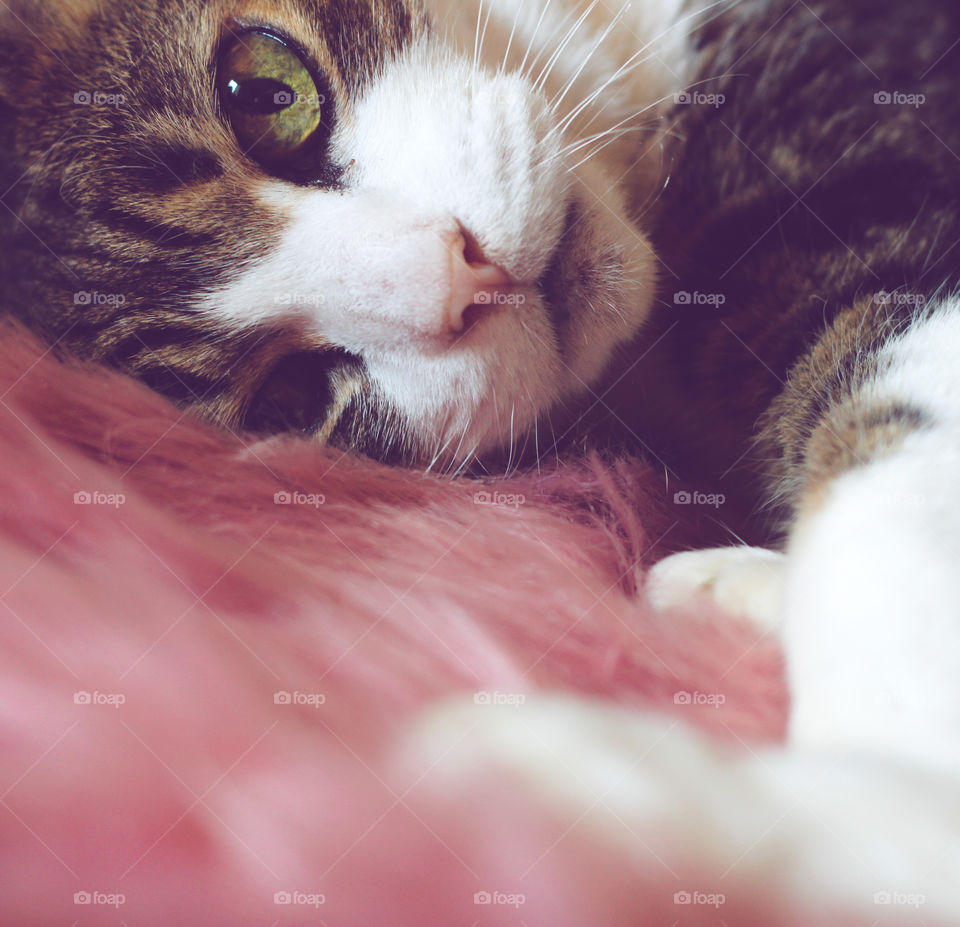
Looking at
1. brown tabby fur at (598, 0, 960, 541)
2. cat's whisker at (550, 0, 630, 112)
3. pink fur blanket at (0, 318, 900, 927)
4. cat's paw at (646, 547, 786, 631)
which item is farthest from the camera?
cat's whisker at (550, 0, 630, 112)

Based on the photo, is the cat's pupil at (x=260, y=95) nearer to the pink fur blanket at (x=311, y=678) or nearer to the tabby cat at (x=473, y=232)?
the tabby cat at (x=473, y=232)

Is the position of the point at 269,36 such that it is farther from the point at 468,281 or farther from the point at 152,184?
the point at 468,281

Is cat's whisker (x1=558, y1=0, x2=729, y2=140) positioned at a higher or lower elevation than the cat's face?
higher

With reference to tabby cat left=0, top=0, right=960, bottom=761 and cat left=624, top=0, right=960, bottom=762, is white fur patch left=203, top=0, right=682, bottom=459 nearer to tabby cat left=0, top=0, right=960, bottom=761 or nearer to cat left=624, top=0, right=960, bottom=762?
tabby cat left=0, top=0, right=960, bottom=761

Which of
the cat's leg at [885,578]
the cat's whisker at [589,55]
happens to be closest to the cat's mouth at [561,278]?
the cat's whisker at [589,55]

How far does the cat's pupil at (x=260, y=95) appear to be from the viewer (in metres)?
0.64

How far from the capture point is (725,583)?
58 cm

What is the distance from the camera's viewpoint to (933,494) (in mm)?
481

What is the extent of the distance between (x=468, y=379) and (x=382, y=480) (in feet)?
0.36

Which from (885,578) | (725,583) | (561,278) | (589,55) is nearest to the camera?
(885,578)

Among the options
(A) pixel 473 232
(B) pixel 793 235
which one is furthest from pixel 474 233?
(B) pixel 793 235

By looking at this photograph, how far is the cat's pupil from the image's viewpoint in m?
0.64

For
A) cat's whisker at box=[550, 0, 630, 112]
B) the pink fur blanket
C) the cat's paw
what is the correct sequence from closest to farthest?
the pink fur blanket, the cat's paw, cat's whisker at box=[550, 0, 630, 112]

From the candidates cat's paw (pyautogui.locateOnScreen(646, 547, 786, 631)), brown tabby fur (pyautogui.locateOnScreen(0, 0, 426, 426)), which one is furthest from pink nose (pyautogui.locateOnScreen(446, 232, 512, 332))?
cat's paw (pyautogui.locateOnScreen(646, 547, 786, 631))
